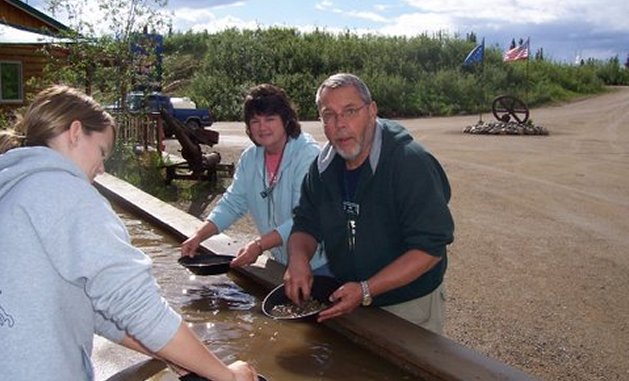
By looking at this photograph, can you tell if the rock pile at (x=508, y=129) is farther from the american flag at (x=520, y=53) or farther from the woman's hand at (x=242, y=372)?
the woman's hand at (x=242, y=372)

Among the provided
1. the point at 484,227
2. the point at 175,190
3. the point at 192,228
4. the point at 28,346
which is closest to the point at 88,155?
the point at 28,346

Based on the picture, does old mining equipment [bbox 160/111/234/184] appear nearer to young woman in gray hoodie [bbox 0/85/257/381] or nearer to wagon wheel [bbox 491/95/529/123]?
young woman in gray hoodie [bbox 0/85/257/381]

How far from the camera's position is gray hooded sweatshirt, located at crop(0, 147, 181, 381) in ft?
5.26

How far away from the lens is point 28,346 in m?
1.63

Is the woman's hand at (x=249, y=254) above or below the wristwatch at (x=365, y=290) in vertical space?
below

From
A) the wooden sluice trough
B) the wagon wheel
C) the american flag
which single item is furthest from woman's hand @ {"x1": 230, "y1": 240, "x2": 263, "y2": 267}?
the american flag

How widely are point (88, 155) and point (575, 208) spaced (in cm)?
1000

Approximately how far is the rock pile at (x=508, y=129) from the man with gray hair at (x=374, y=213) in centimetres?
1954

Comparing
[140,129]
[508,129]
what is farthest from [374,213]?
[508,129]

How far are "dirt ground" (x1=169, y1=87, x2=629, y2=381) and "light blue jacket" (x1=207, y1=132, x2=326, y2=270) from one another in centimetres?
173

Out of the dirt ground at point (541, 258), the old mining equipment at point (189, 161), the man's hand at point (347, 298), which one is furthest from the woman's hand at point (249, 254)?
the old mining equipment at point (189, 161)

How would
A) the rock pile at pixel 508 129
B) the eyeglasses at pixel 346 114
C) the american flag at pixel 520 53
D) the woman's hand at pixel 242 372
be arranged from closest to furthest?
the woman's hand at pixel 242 372
the eyeglasses at pixel 346 114
the rock pile at pixel 508 129
the american flag at pixel 520 53

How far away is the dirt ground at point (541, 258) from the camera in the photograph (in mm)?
5152

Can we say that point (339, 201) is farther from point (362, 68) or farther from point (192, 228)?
point (362, 68)
